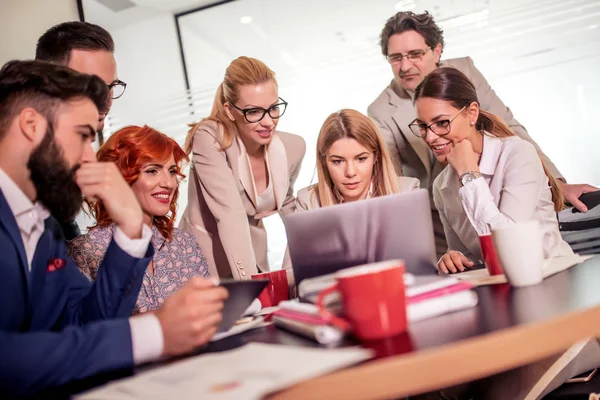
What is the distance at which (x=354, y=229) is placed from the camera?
3.87 ft

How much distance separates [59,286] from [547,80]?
360 cm

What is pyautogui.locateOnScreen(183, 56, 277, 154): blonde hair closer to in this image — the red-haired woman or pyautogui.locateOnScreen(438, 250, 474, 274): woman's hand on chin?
the red-haired woman

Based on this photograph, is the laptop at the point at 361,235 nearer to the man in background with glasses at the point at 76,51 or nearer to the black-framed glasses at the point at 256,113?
the black-framed glasses at the point at 256,113

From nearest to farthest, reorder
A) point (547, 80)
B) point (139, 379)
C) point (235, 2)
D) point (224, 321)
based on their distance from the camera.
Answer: point (139, 379)
point (224, 321)
point (547, 80)
point (235, 2)

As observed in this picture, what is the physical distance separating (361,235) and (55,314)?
0.71 m

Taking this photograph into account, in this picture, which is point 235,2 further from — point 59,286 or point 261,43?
point 59,286

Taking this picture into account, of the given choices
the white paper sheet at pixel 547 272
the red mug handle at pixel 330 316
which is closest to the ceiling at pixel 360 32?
the white paper sheet at pixel 547 272

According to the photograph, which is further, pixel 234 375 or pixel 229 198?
pixel 229 198

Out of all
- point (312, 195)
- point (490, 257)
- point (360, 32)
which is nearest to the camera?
point (490, 257)

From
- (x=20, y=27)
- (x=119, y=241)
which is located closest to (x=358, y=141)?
(x=119, y=241)

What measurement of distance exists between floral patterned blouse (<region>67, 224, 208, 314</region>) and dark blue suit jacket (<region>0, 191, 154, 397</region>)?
0.70 meters

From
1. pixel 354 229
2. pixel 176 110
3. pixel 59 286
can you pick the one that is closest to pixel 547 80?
pixel 176 110

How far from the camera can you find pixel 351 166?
2.42m

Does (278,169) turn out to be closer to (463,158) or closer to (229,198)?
(229,198)
